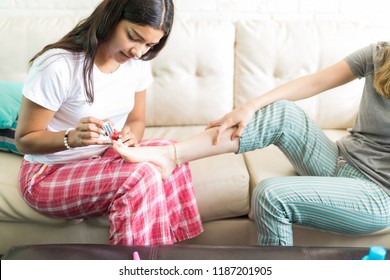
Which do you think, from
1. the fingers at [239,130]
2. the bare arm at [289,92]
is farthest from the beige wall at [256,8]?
the fingers at [239,130]

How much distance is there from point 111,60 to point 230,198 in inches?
22.7

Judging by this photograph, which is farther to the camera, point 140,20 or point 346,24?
point 346,24

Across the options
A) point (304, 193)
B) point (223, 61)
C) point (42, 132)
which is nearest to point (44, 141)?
point (42, 132)

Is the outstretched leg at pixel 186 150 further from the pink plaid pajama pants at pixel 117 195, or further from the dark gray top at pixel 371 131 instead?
the dark gray top at pixel 371 131

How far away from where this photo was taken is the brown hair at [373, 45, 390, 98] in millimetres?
1194

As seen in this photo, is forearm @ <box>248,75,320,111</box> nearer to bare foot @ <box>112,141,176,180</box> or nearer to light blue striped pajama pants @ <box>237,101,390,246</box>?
light blue striped pajama pants @ <box>237,101,390,246</box>

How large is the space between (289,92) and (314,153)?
222mm

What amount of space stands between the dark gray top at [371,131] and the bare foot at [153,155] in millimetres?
556
